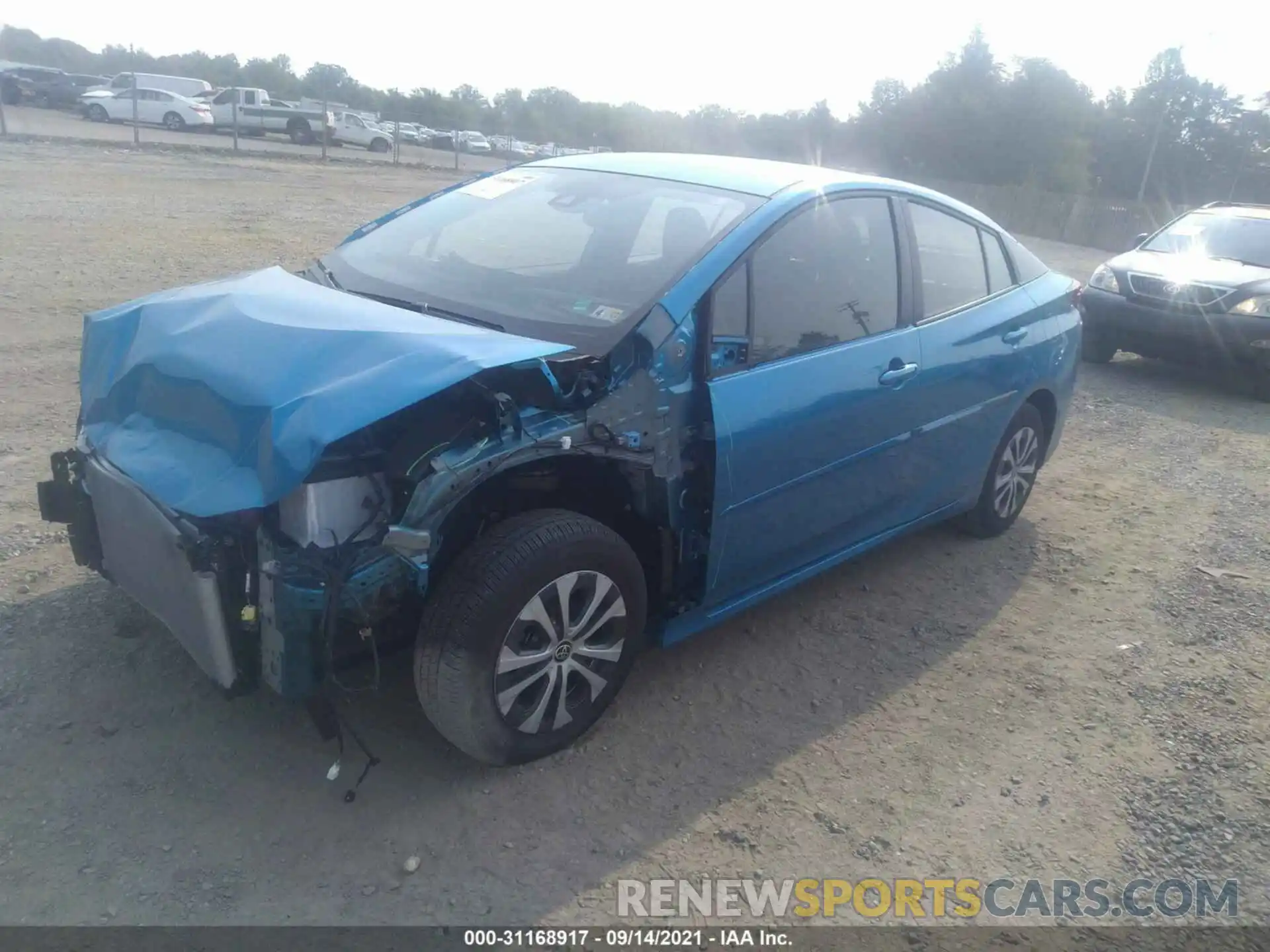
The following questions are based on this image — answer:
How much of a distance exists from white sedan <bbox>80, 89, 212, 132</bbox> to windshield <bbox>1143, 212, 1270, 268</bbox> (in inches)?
1237

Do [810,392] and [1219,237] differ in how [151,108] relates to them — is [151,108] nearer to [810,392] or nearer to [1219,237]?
[1219,237]

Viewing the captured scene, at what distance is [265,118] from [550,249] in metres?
36.5

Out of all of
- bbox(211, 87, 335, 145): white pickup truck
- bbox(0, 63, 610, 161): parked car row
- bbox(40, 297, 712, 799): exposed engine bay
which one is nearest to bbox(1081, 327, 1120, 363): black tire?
bbox(40, 297, 712, 799): exposed engine bay

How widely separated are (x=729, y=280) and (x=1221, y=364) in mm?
7440

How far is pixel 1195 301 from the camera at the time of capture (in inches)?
354

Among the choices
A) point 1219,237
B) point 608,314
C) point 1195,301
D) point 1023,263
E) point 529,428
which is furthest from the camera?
point 1219,237

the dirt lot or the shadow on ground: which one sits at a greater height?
the shadow on ground

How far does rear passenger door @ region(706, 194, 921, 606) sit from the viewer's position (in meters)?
3.41

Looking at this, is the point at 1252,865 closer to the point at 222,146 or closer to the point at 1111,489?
the point at 1111,489

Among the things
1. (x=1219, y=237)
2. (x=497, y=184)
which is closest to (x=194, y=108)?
(x=1219, y=237)

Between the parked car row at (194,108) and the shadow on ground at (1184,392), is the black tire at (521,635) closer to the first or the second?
the shadow on ground at (1184,392)

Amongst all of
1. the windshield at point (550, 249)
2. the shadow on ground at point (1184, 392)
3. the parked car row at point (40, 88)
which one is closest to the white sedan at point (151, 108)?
the parked car row at point (40, 88)

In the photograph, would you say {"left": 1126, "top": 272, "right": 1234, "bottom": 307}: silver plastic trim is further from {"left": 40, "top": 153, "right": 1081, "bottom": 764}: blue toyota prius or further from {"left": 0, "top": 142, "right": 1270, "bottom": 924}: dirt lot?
{"left": 40, "top": 153, "right": 1081, "bottom": 764}: blue toyota prius

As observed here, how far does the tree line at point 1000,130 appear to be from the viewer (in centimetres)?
4897
